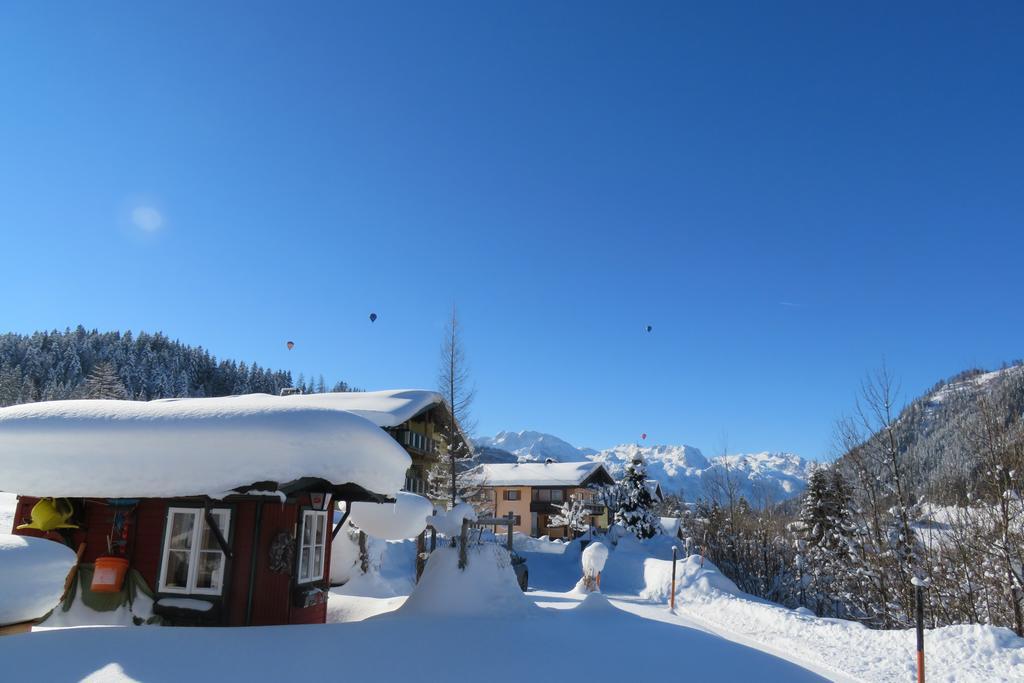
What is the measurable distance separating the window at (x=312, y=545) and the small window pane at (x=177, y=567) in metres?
A: 1.80

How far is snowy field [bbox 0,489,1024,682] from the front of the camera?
7.22 metres

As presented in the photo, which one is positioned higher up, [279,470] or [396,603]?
[279,470]

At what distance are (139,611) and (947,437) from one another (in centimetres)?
2116

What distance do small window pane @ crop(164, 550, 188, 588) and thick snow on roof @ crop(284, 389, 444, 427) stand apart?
46.8ft

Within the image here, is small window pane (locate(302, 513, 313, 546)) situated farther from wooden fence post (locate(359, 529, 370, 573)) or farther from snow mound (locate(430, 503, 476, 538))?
wooden fence post (locate(359, 529, 370, 573))

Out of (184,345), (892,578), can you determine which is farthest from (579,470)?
(184,345)

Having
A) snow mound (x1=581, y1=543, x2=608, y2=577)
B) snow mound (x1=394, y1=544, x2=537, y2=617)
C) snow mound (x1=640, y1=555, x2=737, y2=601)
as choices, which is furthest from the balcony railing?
snow mound (x1=394, y1=544, x2=537, y2=617)

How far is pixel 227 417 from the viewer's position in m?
9.77

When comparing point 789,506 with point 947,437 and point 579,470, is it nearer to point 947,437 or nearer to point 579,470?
point 579,470

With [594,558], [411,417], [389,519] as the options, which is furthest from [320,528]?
[411,417]

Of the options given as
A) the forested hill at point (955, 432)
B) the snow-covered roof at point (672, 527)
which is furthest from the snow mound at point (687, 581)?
the snow-covered roof at point (672, 527)

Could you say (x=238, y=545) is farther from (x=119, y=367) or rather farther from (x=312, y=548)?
(x=119, y=367)

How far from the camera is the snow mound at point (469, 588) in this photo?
1130cm

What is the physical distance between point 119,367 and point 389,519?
7947 cm
